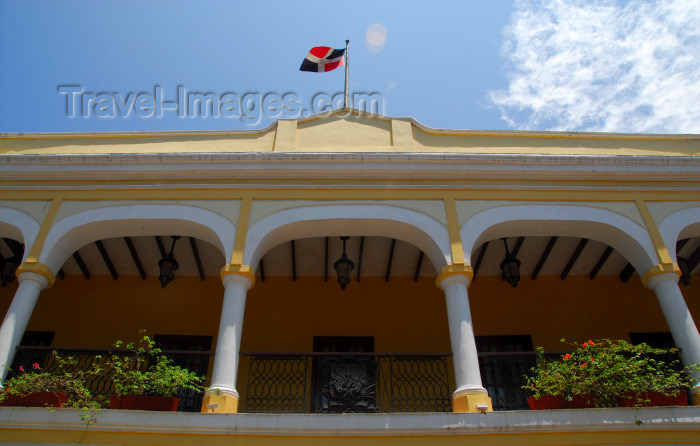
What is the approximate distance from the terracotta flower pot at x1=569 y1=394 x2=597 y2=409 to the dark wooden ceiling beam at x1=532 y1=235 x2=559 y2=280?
3.37 metres

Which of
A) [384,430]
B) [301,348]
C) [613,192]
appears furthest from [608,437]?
[301,348]

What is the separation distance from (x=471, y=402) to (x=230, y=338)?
277cm

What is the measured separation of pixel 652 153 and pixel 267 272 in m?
6.57

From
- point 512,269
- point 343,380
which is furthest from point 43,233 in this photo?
point 512,269

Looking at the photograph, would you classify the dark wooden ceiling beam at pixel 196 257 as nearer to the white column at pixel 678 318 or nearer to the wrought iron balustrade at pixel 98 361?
the wrought iron balustrade at pixel 98 361

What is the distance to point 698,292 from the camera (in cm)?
949

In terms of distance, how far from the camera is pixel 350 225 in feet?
25.0

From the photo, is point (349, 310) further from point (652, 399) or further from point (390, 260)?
point (652, 399)

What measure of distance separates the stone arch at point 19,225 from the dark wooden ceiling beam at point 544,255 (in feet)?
24.8

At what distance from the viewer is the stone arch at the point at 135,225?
7270mm

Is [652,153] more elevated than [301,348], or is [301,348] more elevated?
[652,153]

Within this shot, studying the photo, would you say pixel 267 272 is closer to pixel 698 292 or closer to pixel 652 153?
pixel 652 153

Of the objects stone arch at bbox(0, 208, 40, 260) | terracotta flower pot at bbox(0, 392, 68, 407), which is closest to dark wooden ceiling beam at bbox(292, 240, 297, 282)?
stone arch at bbox(0, 208, 40, 260)

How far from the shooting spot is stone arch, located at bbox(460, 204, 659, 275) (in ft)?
23.9
